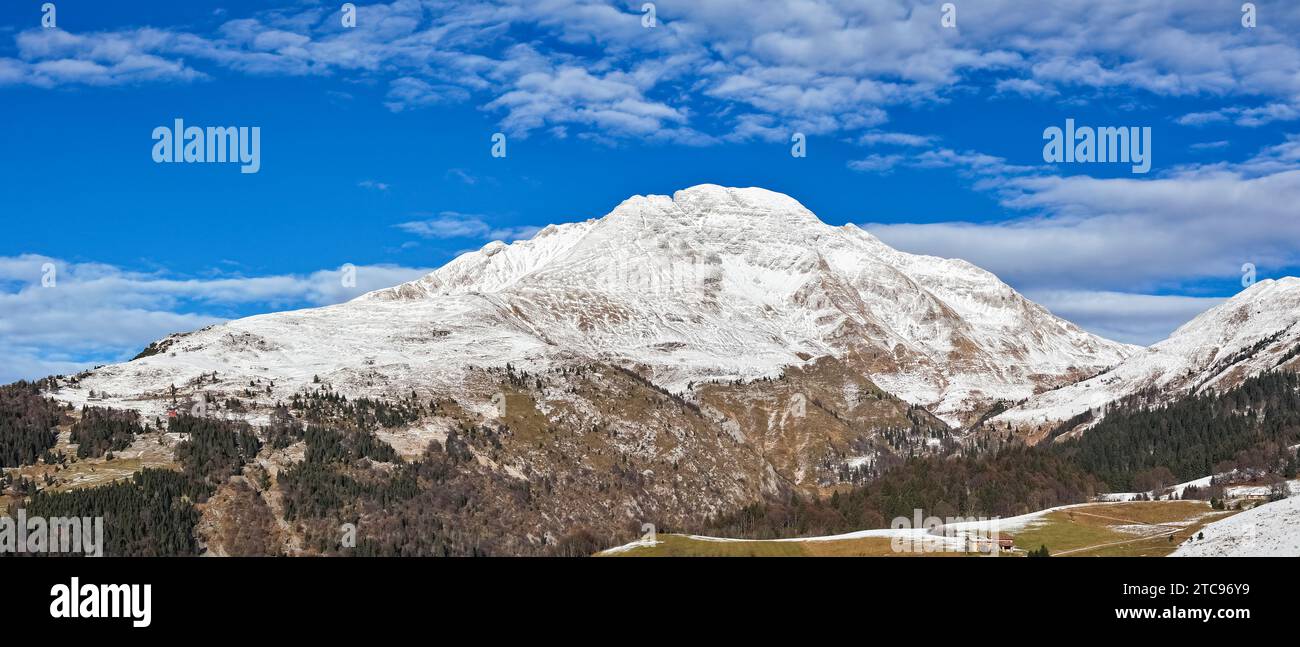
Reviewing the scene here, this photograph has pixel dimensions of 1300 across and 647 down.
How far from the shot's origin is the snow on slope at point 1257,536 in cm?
14812

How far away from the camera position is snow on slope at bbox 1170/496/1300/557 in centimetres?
14812

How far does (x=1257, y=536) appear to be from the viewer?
164 meters
